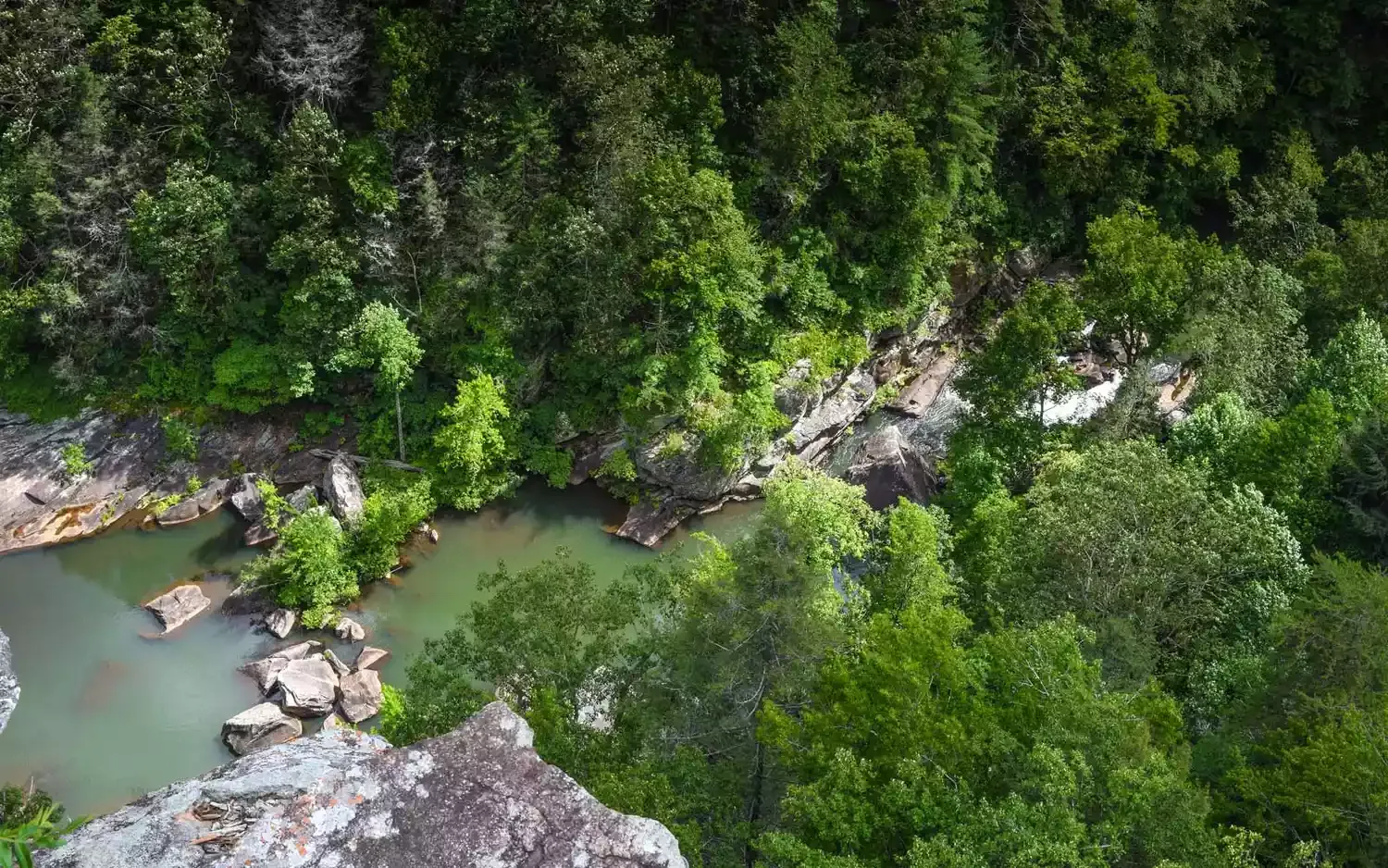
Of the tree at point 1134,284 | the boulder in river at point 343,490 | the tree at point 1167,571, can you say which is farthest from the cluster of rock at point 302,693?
the tree at point 1134,284

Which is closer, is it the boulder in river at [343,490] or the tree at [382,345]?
the boulder in river at [343,490]

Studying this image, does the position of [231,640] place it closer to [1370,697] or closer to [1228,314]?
[1370,697]

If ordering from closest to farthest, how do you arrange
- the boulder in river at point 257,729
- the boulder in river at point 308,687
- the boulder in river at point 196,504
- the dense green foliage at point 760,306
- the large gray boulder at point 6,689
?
1. the large gray boulder at point 6,689
2. the dense green foliage at point 760,306
3. the boulder in river at point 257,729
4. the boulder in river at point 308,687
5. the boulder in river at point 196,504

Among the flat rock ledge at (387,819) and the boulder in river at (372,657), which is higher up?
the flat rock ledge at (387,819)

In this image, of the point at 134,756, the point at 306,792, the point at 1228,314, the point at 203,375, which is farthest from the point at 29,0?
the point at 1228,314

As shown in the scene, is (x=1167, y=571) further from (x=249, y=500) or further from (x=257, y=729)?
(x=249, y=500)

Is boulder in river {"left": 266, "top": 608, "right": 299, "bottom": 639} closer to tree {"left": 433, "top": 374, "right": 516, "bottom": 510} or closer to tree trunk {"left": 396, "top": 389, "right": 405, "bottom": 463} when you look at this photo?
tree {"left": 433, "top": 374, "right": 516, "bottom": 510}

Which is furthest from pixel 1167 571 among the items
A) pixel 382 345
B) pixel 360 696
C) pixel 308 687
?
pixel 382 345

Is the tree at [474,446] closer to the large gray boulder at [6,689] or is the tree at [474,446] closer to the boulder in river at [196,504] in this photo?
the boulder in river at [196,504]
